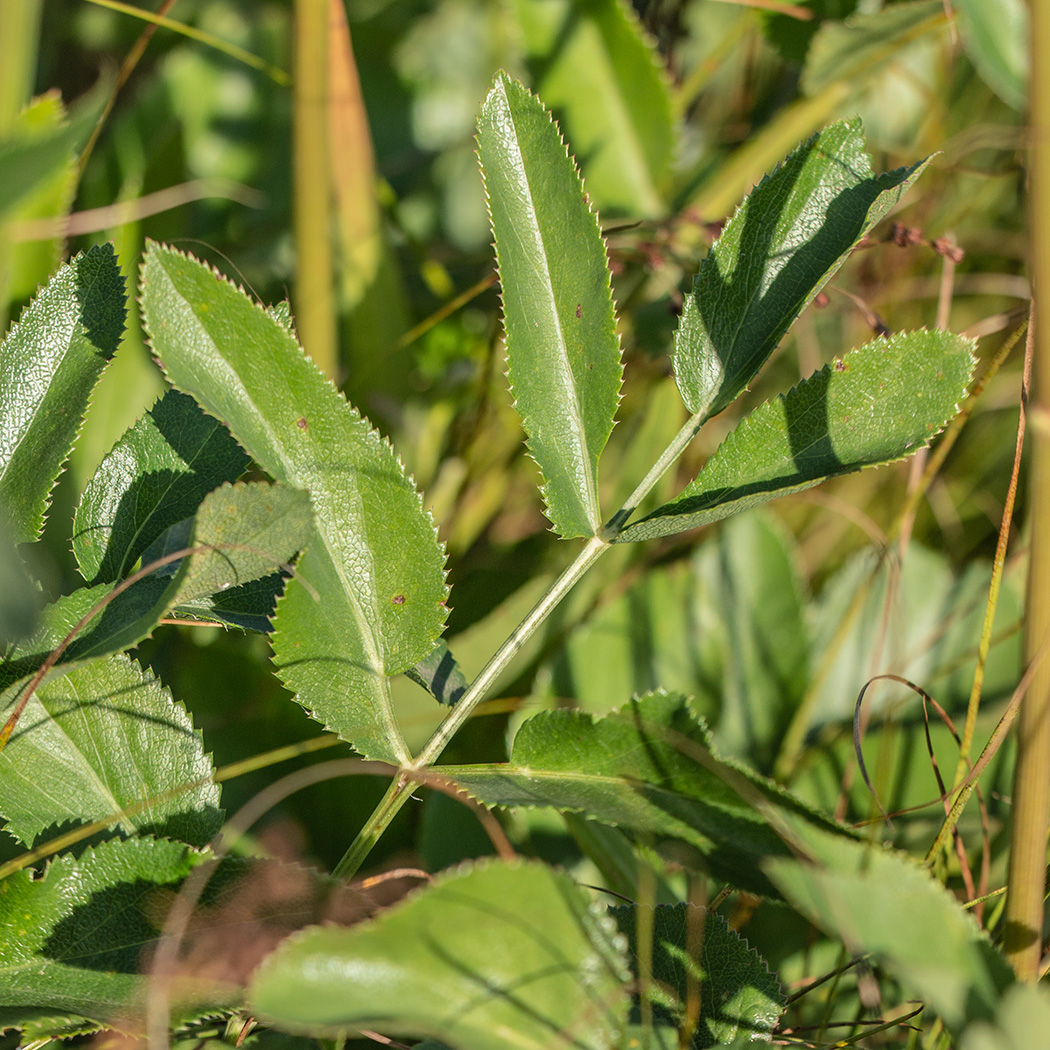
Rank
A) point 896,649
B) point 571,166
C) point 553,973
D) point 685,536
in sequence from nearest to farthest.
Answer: point 553,973, point 571,166, point 896,649, point 685,536

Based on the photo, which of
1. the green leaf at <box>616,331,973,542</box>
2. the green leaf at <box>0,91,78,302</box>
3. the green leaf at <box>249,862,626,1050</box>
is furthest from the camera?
the green leaf at <box>0,91,78,302</box>

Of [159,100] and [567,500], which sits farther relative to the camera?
[159,100]

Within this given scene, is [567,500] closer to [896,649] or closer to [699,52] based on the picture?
[896,649]

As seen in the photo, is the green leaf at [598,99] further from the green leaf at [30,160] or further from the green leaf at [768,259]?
the green leaf at [30,160]

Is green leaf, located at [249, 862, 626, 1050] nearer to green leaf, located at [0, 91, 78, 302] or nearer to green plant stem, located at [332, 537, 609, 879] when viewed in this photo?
green plant stem, located at [332, 537, 609, 879]

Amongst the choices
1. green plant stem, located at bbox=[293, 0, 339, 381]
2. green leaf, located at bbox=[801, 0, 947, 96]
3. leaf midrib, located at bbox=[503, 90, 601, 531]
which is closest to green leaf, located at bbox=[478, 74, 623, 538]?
leaf midrib, located at bbox=[503, 90, 601, 531]

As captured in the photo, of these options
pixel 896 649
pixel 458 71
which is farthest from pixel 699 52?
pixel 896 649
